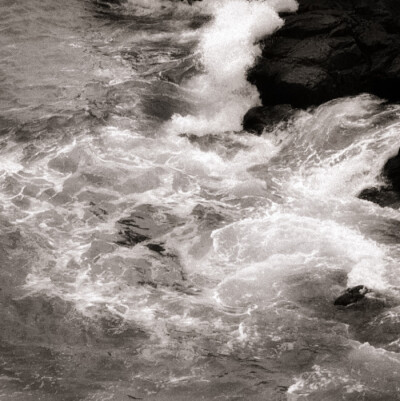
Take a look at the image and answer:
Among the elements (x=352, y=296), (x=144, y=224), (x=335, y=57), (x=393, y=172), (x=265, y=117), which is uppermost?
(x=335, y=57)

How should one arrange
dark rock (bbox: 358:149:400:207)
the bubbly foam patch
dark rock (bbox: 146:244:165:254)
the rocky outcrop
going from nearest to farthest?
dark rock (bbox: 146:244:165:254)
dark rock (bbox: 358:149:400:207)
the rocky outcrop
the bubbly foam patch

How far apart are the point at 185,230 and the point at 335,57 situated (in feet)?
18.8

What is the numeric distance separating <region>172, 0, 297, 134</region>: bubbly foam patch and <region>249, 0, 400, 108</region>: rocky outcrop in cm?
54

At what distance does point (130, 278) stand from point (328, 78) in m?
6.85

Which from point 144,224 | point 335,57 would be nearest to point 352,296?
point 144,224

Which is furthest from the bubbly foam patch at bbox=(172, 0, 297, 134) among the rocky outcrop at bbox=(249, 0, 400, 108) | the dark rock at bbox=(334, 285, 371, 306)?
the dark rock at bbox=(334, 285, 371, 306)

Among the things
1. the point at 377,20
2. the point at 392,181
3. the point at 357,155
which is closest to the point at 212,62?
the point at 377,20

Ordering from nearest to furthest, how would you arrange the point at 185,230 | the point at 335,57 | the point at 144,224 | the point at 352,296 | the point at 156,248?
the point at 352,296 < the point at 156,248 < the point at 185,230 < the point at 144,224 < the point at 335,57

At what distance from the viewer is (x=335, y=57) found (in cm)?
1461

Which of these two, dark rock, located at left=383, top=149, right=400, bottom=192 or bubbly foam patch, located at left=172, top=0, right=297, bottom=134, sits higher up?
bubbly foam patch, located at left=172, top=0, right=297, bottom=134

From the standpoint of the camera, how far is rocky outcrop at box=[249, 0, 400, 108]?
1444 cm

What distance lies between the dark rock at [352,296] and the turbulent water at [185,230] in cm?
11

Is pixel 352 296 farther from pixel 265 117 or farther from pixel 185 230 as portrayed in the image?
pixel 265 117

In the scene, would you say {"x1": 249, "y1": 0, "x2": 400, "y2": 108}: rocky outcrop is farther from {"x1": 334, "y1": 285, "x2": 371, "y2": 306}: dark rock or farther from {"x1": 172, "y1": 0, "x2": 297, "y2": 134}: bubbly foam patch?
{"x1": 334, "y1": 285, "x2": 371, "y2": 306}: dark rock
